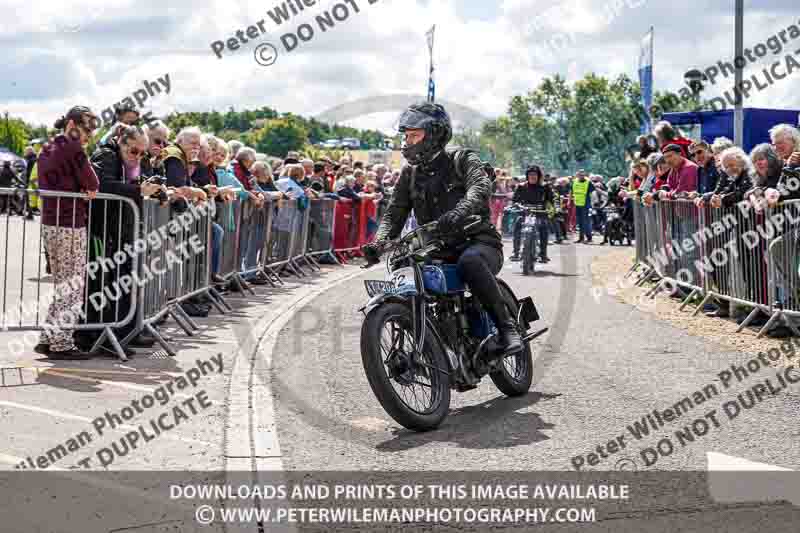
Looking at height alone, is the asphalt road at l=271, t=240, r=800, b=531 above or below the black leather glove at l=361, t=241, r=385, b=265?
below

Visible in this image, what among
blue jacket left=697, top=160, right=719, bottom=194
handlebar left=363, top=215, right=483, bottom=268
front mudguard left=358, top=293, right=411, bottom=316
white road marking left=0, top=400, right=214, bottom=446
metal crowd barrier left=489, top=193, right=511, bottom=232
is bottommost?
white road marking left=0, top=400, right=214, bottom=446

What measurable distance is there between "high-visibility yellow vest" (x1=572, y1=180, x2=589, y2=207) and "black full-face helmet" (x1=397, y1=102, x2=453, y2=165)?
2716cm

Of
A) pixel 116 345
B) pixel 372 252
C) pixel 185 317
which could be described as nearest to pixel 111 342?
pixel 116 345

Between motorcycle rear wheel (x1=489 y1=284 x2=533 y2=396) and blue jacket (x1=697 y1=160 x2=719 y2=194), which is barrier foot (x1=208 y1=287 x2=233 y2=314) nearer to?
motorcycle rear wheel (x1=489 y1=284 x2=533 y2=396)

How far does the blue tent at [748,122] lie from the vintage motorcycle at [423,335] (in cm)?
2133

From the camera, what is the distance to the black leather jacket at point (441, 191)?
25.3ft

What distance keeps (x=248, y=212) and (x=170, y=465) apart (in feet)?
31.3

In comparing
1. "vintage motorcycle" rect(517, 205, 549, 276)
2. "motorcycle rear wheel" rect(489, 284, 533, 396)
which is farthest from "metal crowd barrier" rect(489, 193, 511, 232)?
"motorcycle rear wheel" rect(489, 284, 533, 396)

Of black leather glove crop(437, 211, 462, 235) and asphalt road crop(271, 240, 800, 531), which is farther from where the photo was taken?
black leather glove crop(437, 211, 462, 235)

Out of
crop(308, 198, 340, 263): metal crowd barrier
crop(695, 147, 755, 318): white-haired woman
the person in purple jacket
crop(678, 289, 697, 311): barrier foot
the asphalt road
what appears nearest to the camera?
the asphalt road

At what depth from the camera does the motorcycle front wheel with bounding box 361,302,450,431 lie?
6.62 meters

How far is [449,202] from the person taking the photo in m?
7.78

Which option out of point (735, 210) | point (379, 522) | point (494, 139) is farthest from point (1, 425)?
point (494, 139)

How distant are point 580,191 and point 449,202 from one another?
2744 cm
